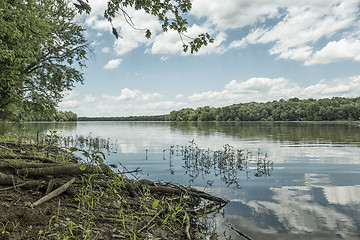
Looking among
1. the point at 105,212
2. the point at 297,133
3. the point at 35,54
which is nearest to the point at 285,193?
the point at 105,212

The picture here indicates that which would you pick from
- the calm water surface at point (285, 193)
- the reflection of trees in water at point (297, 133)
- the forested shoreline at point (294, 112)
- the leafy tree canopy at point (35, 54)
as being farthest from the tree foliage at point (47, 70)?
the forested shoreline at point (294, 112)

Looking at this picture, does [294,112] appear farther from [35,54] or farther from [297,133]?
[35,54]

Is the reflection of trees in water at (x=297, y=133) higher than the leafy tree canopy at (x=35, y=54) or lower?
lower

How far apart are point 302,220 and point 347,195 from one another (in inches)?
143

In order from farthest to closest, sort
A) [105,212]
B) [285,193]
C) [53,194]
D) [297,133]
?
1. [297,133]
2. [285,193]
3. [105,212]
4. [53,194]

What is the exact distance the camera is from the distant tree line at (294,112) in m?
123

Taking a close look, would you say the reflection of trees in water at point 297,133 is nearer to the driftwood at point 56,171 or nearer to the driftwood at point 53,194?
the driftwood at point 56,171

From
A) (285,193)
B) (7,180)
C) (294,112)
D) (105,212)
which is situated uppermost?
(294,112)

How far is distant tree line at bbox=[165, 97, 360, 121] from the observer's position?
402ft

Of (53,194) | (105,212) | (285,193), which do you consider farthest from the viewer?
(285,193)

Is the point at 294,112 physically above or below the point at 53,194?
above

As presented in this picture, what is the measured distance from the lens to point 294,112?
137 meters

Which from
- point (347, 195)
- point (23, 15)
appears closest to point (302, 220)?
point (347, 195)

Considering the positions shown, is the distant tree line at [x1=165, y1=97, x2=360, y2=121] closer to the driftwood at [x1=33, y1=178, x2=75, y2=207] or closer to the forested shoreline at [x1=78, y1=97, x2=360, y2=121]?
the forested shoreline at [x1=78, y1=97, x2=360, y2=121]
